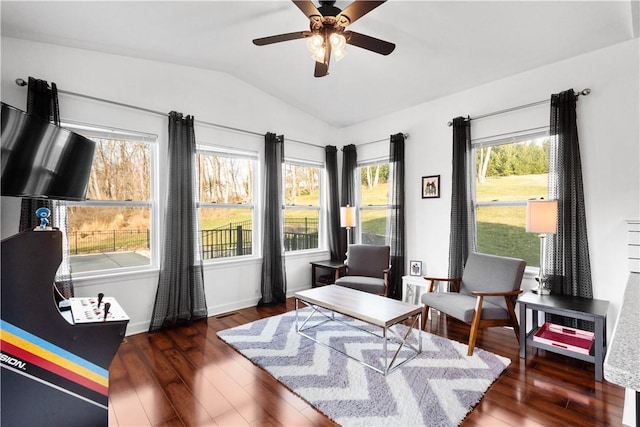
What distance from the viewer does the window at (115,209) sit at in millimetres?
3072

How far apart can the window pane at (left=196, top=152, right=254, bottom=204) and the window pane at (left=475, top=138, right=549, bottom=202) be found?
300cm

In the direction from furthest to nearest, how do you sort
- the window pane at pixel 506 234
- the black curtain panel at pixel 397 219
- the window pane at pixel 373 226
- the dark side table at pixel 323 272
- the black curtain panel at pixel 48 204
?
the window pane at pixel 373 226 < the dark side table at pixel 323 272 < the black curtain panel at pixel 397 219 < the window pane at pixel 506 234 < the black curtain panel at pixel 48 204

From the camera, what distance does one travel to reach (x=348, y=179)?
16.5 ft

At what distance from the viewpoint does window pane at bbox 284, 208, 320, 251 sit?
4.75 metres

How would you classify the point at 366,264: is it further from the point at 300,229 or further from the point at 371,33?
the point at 371,33

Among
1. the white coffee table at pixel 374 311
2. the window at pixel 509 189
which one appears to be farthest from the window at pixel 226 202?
the window at pixel 509 189

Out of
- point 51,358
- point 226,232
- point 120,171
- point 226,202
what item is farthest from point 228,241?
point 51,358

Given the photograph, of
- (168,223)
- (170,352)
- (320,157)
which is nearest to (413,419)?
(170,352)

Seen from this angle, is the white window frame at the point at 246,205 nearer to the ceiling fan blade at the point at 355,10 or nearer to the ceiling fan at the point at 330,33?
the ceiling fan at the point at 330,33

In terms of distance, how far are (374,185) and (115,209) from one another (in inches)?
138

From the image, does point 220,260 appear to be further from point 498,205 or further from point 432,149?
point 498,205

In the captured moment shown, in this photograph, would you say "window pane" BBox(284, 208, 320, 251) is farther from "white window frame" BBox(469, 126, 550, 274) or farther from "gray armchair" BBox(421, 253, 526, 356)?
"white window frame" BBox(469, 126, 550, 274)

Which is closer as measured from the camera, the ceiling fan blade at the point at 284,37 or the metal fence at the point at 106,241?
the ceiling fan blade at the point at 284,37

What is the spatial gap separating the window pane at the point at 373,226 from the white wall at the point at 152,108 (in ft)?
3.69
